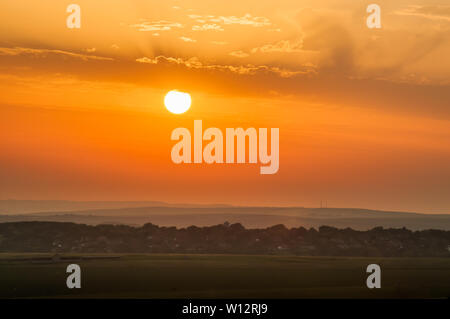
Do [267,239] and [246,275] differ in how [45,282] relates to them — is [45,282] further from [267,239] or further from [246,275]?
[267,239]

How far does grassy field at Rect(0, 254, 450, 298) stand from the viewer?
2320 inches

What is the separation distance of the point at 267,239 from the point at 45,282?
54.1 m

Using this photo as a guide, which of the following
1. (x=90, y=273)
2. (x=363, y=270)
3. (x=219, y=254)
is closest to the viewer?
(x=90, y=273)

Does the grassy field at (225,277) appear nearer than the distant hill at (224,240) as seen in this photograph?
Yes

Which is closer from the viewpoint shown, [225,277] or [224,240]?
[225,277]

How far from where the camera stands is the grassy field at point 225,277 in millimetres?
58938

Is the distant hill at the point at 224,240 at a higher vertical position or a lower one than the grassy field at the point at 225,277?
higher

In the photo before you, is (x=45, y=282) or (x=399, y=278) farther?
(x=399, y=278)

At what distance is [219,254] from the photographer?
108 meters

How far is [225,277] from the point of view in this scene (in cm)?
7356

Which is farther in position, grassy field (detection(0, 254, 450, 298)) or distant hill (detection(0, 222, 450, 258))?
distant hill (detection(0, 222, 450, 258))
